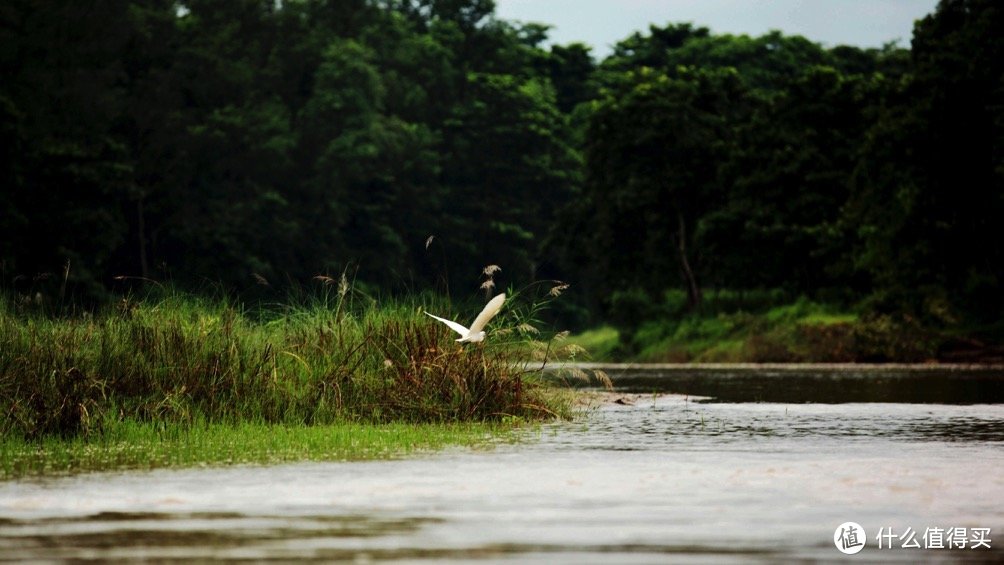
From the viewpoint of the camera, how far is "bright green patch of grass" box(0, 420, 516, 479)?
16.0 m

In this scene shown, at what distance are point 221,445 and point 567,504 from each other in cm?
604

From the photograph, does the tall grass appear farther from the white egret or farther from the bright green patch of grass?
the white egret

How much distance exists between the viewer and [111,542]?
10648 millimetres

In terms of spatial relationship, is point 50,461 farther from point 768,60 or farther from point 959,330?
point 768,60

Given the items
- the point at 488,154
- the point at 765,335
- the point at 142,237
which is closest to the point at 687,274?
the point at 765,335

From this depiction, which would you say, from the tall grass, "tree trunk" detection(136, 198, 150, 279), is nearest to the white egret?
the tall grass

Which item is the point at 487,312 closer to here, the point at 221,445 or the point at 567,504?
the point at 221,445

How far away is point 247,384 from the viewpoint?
20406 mm

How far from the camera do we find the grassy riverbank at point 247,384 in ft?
58.8

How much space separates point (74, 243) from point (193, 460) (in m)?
55.4

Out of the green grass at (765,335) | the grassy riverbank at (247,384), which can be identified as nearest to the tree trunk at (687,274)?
the green grass at (765,335)

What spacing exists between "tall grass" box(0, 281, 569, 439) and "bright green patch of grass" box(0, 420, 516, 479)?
0.37m

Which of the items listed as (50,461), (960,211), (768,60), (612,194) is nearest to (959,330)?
(960,211)

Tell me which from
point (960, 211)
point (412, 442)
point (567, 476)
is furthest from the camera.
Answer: point (960, 211)
